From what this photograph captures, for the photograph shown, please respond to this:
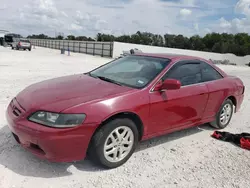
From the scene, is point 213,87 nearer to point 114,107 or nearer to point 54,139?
point 114,107

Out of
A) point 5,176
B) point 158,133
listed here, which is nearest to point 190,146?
point 158,133

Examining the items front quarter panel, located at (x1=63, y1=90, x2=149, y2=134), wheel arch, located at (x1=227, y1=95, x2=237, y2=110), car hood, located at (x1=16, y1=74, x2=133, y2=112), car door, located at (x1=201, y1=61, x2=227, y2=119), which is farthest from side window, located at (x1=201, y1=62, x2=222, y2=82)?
Result: car hood, located at (x1=16, y1=74, x2=133, y2=112)

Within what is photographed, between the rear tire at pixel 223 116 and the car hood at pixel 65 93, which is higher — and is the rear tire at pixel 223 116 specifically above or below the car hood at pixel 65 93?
below

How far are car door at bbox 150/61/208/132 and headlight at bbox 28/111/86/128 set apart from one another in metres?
1.12

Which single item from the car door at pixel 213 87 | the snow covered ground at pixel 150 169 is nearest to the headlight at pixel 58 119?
the snow covered ground at pixel 150 169

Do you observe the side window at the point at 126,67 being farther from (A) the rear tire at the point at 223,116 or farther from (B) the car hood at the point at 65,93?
(A) the rear tire at the point at 223,116

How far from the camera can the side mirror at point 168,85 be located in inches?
139

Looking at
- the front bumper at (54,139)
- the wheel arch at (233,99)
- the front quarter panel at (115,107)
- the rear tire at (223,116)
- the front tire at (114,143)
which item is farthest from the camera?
the wheel arch at (233,99)

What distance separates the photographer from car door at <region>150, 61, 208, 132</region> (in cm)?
362

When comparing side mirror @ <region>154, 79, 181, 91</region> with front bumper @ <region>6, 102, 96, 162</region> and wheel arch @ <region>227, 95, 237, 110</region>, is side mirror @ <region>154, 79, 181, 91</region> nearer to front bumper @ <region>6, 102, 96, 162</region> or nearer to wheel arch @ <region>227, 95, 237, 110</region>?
front bumper @ <region>6, 102, 96, 162</region>

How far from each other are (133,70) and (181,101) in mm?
924

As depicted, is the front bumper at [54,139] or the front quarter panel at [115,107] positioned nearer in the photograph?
the front bumper at [54,139]

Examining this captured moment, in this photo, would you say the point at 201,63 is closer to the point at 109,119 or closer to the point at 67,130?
the point at 109,119

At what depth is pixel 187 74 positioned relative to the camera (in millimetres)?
4258
